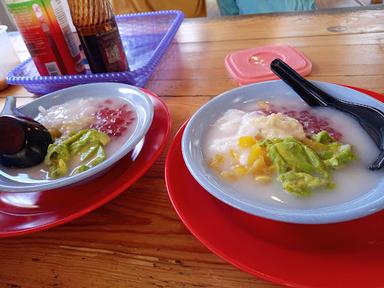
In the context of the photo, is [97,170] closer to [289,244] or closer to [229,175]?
[229,175]

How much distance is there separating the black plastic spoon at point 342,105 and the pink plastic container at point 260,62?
211 mm

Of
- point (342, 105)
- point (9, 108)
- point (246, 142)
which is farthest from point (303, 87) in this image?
point (9, 108)

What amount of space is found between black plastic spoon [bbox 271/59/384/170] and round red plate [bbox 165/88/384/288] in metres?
0.14

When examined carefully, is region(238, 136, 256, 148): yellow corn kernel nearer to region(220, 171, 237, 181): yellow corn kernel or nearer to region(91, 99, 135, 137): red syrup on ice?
region(220, 171, 237, 181): yellow corn kernel

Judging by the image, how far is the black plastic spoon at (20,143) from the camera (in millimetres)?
681

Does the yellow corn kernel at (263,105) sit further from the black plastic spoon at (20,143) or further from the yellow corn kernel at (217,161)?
the black plastic spoon at (20,143)

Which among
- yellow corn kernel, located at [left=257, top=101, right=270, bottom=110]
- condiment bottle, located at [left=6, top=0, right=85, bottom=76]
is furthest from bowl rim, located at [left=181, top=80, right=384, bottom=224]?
condiment bottle, located at [left=6, top=0, right=85, bottom=76]

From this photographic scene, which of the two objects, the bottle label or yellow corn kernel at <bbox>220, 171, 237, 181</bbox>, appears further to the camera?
the bottle label

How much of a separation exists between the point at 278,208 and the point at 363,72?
70 centimetres

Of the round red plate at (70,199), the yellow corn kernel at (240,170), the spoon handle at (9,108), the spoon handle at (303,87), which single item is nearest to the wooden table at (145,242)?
the round red plate at (70,199)

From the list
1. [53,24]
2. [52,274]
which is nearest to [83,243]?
[52,274]

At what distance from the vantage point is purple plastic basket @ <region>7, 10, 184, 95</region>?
1.04 m

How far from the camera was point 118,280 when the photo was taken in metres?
0.51

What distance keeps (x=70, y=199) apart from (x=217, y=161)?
32 centimetres
